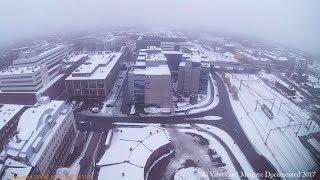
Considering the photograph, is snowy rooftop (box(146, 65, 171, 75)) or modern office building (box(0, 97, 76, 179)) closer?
modern office building (box(0, 97, 76, 179))

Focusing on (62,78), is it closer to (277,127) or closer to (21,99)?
(21,99)

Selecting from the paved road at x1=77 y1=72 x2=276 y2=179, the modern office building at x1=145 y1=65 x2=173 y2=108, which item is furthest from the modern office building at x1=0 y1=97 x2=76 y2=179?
the modern office building at x1=145 y1=65 x2=173 y2=108

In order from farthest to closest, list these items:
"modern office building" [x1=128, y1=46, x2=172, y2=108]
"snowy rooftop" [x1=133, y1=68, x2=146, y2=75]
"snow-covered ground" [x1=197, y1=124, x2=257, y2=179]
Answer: "snowy rooftop" [x1=133, y1=68, x2=146, y2=75] → "modern office building" [x1=128, y1=46, x2=172, y2=108] → "snow-covered ground" [x1=197, y1=124, x2=257, y2=179]

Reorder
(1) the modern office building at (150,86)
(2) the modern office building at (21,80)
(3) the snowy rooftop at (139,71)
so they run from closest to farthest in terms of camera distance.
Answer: (1) the modern office building at (150,86), (3) the snowy rooftop at (139,71), (2) the modern office building at (21,80)

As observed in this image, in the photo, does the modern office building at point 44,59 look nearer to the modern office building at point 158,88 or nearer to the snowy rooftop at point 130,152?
the modern office building at point 158,88

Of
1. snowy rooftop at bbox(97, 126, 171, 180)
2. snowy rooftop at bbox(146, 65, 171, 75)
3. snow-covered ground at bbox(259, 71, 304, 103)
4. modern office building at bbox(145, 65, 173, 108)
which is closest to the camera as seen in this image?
snowy rooftop at bbox(97, 126, 171, 180)

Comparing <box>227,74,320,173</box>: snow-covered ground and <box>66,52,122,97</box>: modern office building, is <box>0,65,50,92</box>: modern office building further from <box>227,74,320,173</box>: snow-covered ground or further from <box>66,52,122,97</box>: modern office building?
<box>227,74,320,173</box>: snow-covered ground

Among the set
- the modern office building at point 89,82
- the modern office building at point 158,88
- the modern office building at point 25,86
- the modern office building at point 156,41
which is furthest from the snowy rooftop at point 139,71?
the modern office building at point 156,41
